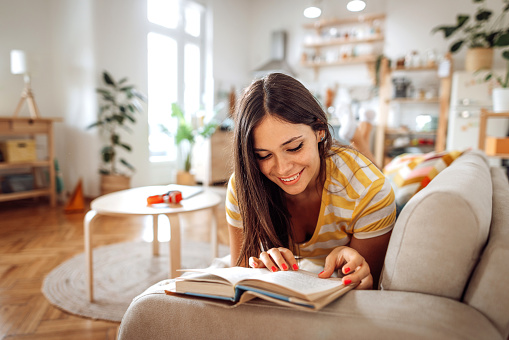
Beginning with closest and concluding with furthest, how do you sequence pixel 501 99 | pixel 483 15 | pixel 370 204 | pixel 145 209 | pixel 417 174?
1. pixel 370 204
2. pixel 417 174
3. pixel 145 209
4. pixel 501 99
5. pixel 483 15

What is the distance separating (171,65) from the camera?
5043 millimetres

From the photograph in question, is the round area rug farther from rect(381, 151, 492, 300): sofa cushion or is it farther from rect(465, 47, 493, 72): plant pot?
rect(465, 47, 493, 72): plant pot

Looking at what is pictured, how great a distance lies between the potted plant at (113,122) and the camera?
373 cm

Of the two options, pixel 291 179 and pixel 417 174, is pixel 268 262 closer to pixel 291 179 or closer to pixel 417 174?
pixel 291 179

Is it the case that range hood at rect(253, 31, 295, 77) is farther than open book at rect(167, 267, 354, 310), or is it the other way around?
range hood at rect(253, 31, 295, 77)

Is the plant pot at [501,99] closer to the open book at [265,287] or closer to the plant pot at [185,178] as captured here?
the open book at [265,287]

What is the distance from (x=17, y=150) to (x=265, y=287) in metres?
3.42

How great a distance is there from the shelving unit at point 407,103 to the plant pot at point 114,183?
10.5 ft

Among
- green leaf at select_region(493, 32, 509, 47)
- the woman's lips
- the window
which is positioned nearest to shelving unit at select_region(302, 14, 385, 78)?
→ the window

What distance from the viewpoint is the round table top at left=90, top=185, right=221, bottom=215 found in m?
1.54

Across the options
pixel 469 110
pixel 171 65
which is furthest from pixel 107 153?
pixel 469 110

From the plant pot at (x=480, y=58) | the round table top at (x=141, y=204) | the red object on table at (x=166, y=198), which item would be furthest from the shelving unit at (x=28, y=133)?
the plant pot at (x=480, y=58)

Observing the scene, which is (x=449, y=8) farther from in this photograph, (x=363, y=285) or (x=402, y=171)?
(x=363, y=285)

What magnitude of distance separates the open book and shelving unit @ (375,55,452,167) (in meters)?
4.43
